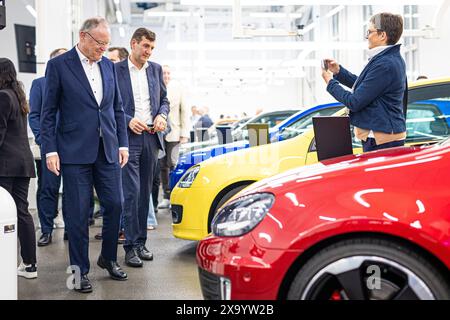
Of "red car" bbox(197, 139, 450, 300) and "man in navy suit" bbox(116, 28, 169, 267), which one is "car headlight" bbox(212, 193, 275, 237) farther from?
"man in navy suit" bbox(116, 28, 169, 267)

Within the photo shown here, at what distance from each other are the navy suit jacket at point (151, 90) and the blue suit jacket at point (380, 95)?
161 centimetres

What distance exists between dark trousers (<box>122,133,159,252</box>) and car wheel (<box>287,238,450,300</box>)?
2731 millimetres

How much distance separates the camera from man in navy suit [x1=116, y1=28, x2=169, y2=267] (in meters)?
5.22

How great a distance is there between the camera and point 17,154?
473 cm

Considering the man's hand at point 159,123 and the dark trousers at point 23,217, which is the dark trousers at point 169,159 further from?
the dark trousers at point 23,217

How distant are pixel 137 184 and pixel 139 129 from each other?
429mm

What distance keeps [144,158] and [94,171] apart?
0.84 meters

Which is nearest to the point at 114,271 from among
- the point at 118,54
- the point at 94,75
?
the point at 94,75

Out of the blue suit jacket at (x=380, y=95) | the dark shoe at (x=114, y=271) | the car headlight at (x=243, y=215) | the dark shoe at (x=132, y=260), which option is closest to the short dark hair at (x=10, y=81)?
the dark shoe at (x=114, y=271)

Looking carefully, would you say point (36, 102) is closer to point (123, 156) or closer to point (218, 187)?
point (123, 156)

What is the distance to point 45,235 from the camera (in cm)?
633

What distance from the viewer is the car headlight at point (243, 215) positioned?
2783 mm
